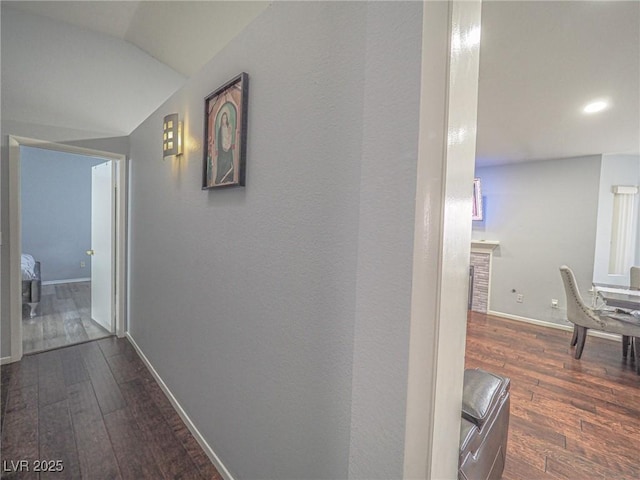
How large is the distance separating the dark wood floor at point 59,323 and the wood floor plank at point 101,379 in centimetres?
31

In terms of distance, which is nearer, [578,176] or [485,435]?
[485,435]

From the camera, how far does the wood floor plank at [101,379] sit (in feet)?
6.90

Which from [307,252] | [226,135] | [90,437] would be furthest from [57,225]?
[307,252]

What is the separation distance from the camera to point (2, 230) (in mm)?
2559

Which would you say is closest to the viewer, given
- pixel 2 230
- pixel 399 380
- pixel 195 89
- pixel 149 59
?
pixel 399 380

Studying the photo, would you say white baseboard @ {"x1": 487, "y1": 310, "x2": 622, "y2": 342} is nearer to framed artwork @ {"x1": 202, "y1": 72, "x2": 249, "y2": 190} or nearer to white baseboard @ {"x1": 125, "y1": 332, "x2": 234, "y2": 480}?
white baseboard @ {"x1": 125, "y1": 332, "x2": 234, "y2": 480}

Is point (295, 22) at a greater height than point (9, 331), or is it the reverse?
point (295, 22)

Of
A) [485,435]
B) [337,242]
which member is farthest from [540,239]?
[337,242]

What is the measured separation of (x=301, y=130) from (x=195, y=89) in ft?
3.88

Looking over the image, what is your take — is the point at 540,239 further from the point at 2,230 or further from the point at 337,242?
the point at 2,230

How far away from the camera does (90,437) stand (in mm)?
1781

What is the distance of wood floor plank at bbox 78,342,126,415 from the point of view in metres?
Result: 2.10

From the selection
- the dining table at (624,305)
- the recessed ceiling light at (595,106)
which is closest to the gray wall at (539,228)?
the dining table at (624,305)

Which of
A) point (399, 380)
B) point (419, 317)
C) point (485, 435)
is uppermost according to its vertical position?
point (419, 317)
